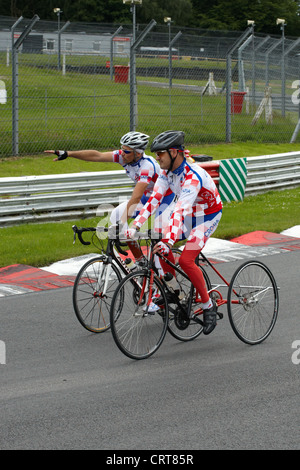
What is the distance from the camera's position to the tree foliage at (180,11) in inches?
2571

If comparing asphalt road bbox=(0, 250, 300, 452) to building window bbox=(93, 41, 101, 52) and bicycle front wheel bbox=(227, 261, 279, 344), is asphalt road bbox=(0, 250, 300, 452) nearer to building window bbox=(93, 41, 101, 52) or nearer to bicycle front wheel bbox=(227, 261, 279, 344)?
bicycle front wheel bbox=(227, 261, 279, 344)

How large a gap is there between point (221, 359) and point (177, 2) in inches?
2587

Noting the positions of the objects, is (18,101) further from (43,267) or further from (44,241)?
(43,267)

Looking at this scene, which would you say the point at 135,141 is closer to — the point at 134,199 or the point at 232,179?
the point at 134,199

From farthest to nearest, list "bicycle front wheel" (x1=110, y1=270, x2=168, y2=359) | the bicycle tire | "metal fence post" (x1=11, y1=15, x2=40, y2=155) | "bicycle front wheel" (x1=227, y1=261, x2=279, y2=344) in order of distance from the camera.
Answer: "metal fence post" (x1=11, y1=15, x2=40, y2=155) < "bicycle front wheel" (x1=227, y1=261, x2=279, y2=344) < the bicycle tire < "bicycle front wheel" (x1=110, y1=270, x2=168, y2=359)

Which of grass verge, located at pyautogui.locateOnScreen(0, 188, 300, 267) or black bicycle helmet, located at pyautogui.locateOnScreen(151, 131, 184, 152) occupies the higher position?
black bicycle helmet, located at pyautogui.locateOnScreen(151, 131, 184, 152)

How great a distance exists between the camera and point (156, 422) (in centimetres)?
554

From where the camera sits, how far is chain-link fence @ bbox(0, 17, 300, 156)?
58.0ft

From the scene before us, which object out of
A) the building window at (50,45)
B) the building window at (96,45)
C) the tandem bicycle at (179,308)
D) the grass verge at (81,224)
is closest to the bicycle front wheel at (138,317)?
the tandem bicycle at (179,308)

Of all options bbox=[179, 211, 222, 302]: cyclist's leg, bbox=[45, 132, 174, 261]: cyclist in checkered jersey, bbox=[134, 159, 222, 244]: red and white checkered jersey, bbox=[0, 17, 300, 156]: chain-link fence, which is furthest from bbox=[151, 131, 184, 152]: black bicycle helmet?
bbox=[0, 17, 300, 156]: chain-link fence

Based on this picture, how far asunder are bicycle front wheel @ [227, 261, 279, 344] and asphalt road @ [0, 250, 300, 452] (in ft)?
0.46

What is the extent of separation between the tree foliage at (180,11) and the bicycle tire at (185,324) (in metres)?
58.5

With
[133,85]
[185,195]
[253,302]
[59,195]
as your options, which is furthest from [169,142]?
[133,85]

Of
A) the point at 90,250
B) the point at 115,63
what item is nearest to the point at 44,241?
the point at 90,250
